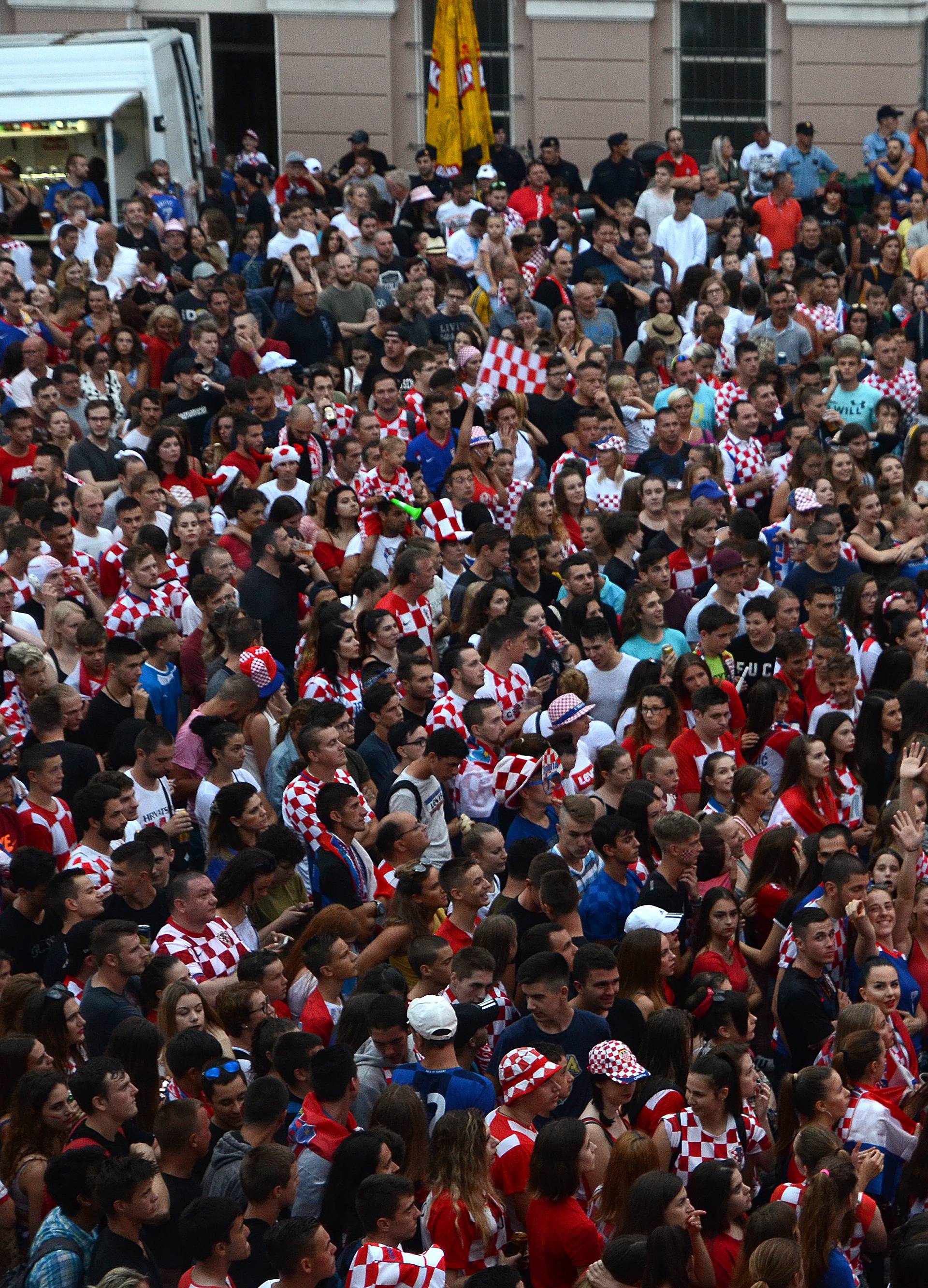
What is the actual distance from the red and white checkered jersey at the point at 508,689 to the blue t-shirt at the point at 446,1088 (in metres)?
3.17

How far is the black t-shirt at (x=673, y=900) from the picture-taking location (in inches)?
309

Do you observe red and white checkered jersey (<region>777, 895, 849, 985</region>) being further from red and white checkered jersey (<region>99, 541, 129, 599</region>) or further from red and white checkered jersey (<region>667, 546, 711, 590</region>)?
red and white checkered jersey (<region>99, 541, 129, 599</region>)

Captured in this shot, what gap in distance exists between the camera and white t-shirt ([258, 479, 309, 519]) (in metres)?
11.8

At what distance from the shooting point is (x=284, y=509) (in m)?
10.8

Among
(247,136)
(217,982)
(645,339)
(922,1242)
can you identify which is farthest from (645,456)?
(247,136)

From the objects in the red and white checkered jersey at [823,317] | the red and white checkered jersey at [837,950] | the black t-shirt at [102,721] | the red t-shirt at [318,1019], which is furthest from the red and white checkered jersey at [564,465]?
the red t-shirt at [318,1019]

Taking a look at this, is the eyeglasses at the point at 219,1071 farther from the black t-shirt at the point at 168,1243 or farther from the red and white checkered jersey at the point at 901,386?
the red and white checkered jersey at the point at 901,386

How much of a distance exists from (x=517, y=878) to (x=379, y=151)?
53.5ft

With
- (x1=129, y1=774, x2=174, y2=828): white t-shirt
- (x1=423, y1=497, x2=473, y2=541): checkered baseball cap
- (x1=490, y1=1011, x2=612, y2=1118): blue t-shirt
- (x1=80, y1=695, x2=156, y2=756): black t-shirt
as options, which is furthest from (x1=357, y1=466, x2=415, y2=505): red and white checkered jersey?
(x1=490, y1=1011, x2=612, y2=1118): blue t-shirt

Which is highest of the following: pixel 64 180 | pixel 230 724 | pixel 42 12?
pixel 42 12

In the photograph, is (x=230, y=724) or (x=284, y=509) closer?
(x=230, y=724)

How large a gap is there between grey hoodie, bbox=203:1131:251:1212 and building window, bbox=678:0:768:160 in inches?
778

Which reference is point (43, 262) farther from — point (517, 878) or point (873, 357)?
point (517, 878)

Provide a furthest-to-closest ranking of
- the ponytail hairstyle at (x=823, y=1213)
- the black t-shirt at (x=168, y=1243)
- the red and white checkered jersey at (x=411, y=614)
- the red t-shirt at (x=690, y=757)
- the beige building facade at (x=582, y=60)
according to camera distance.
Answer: the beige building facade at (x=582, y=60) → the red and white checkered jersey at (x=411, y=614) → the red t-shirt at (x=690, y=757) → the black t-shirt at (x=168, y=1243) → the ponytail hairstyle at (x=823, y=1213)
